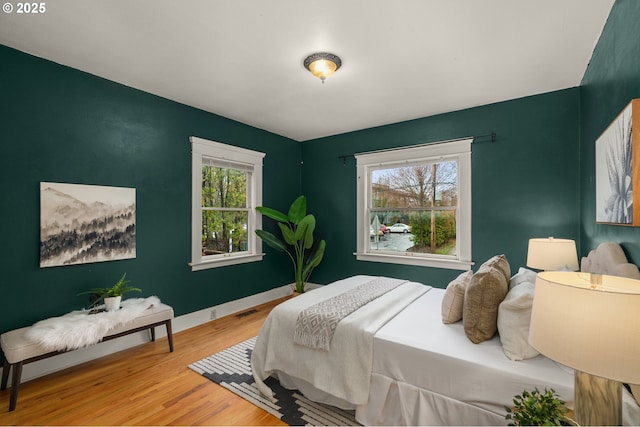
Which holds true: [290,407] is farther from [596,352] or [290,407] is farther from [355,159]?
[355,159]

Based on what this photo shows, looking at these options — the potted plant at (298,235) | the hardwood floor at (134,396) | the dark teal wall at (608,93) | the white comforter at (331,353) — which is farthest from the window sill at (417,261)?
the hardwood floor at (134,396)

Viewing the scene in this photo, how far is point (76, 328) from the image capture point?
7.48 feet

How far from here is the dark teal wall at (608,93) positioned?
1536 millimetres

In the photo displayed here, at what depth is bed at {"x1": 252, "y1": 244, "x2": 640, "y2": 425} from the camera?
1.49 m

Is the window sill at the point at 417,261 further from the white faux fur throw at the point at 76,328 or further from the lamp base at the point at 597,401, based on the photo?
the white faux fur throw at the point at 76,328

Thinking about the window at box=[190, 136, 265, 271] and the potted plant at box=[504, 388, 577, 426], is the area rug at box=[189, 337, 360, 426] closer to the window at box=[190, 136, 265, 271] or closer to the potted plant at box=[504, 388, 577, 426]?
the potted plant at box=[504, 388, 577, 426]

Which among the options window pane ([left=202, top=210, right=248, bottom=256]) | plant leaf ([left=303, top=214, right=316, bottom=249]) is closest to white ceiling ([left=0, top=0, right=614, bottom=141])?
window pane ([left=202, top=210, right=248, bottom=256])

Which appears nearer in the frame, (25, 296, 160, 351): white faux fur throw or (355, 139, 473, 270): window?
(25, 296, 160, 351): white faux fur throw

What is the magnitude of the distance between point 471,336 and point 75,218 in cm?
336

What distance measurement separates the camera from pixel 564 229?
10.0 feet

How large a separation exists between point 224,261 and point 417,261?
8.56ft

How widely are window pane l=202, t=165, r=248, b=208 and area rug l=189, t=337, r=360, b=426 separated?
1.89m

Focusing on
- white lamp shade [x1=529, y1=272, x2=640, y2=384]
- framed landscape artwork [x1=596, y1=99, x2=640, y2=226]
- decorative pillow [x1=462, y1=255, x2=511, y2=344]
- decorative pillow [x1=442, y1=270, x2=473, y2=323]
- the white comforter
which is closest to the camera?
white lamp shade [x1=529, y1=272, x2=640, y2=384]

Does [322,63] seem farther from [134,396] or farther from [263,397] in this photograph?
[134,396]
